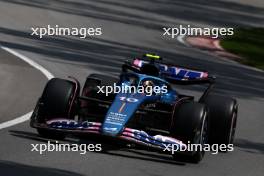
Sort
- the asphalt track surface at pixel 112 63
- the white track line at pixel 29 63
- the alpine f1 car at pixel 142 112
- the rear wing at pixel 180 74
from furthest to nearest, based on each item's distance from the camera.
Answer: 1. the rear wing at pixel 180 74
2. the white track line at pixel 29 63
3. the alpine f1 car at pixel 142 112
4. the asphalt track surface at pixel 112 63

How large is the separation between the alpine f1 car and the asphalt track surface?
0.89 ft

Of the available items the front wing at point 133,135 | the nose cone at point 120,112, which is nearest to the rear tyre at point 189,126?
the front wing at point 133,135

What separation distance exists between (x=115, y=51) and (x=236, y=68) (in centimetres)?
333

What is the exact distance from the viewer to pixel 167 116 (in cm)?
1262

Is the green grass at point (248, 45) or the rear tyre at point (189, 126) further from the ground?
the green grass at point (248, 45)

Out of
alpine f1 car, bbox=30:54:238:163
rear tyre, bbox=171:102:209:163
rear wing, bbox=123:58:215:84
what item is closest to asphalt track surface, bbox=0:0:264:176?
rear tyre, bbox=171:102:209:163

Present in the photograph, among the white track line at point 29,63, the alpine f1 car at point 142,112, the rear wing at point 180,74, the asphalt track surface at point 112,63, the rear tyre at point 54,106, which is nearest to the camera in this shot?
the asphalt track surface at point 112,63

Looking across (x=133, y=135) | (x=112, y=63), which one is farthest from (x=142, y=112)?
(x=112, y=63)

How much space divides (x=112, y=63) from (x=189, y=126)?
435 inches

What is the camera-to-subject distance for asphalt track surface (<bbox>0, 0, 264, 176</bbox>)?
11117 millimetres

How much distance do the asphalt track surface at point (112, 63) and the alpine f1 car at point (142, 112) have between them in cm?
27

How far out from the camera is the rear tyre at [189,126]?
39.1 feet

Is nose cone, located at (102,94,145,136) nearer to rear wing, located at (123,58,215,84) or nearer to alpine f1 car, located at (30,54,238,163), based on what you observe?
alpine f1 car, located at (30,54,238,163)

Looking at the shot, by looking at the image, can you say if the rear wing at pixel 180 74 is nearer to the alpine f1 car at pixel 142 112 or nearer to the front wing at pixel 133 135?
the alpine f1 car at pixel 142 112
